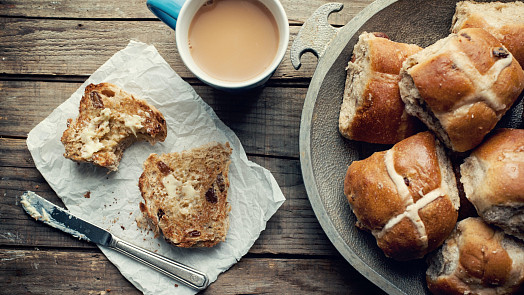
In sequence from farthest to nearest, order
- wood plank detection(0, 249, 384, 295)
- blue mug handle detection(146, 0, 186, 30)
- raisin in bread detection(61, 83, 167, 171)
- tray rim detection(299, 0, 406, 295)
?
wood plank detection(0, 249, 384, 295) < raisin in bread detection(61, 83, 167, 171) < tray rim detection(299, 0, 406, 295) < blue mug handle detection(146, 0, 186, 30)

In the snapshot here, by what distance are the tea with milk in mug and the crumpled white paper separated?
1.06 feet

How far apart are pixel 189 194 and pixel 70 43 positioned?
91 centimetres

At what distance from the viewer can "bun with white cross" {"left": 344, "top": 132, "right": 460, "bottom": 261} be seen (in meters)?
1.33

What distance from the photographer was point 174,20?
142 centimetres

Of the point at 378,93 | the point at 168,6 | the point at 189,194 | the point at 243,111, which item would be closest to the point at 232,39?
the point at 168,6

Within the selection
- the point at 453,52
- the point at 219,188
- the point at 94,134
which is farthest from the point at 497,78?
the point at 94,134

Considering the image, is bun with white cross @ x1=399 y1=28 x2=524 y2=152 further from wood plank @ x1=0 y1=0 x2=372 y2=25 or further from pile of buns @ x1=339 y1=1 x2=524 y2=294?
wood plank @ x1=0 y1=0 x2=372 y2=25

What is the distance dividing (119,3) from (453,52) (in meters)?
1.45

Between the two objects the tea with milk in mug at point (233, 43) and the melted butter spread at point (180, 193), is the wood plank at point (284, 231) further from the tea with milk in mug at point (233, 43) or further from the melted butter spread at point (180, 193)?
the tea with milk in mug at point (233, 43)

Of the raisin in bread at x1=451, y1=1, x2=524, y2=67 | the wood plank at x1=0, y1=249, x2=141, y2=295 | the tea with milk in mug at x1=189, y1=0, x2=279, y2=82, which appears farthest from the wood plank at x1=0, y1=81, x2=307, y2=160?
the raisin in bread at x1=451, y1=1, x2=524, y2=67

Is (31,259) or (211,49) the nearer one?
(211,49)

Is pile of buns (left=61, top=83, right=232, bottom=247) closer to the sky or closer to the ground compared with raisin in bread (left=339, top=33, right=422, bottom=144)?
closer to the ground

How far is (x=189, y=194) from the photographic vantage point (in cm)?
169

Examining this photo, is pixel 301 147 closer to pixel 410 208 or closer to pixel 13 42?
pixel 410 208
